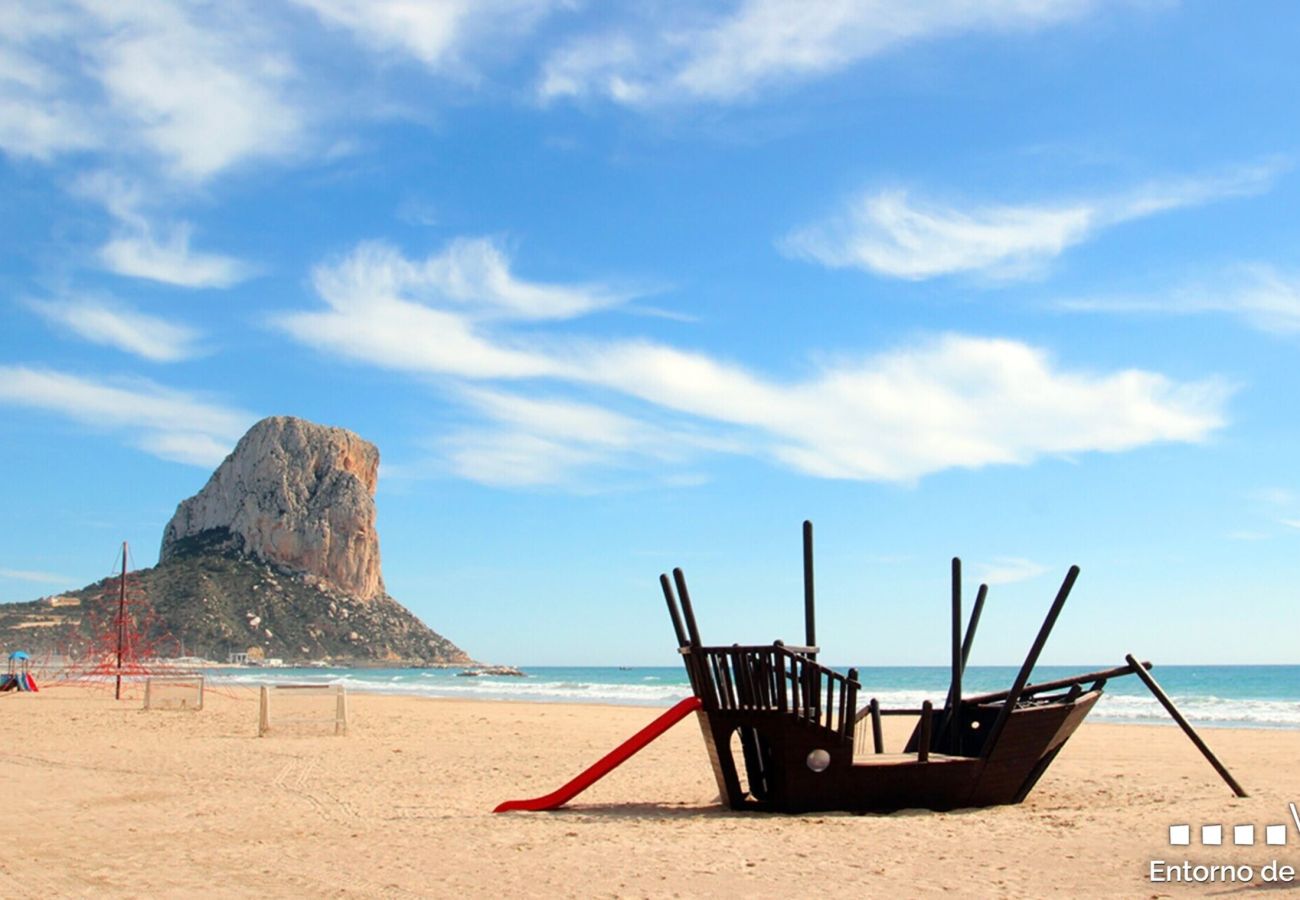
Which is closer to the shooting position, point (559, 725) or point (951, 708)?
point (951, 708)

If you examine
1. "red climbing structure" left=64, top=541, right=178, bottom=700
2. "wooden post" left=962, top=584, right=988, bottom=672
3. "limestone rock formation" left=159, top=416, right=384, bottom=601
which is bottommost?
"red climbing structure" left=64, top=541, right=178, bottom=700

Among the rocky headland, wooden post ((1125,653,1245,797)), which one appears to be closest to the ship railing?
wooden post ((1125,653,1245,797))

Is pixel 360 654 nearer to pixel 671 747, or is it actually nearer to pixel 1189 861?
pixel 671 747

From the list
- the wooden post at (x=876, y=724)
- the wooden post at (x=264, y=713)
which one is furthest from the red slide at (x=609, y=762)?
the wooden post at (x=264, y=713)

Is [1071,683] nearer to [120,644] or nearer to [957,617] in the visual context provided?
[957,617]

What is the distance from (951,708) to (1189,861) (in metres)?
4.25

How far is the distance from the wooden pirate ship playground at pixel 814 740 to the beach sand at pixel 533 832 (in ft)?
0.81

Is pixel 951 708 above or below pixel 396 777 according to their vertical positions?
above

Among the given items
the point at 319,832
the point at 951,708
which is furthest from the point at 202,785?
the point at 951,708

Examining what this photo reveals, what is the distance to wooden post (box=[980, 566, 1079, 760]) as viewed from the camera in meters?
10.5

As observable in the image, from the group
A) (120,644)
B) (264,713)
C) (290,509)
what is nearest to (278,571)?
(290,509)

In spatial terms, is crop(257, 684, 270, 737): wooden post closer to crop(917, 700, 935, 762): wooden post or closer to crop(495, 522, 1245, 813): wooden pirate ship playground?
crop(495, 522, 1245, 813): wooden pirate ship playground

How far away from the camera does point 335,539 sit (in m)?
110

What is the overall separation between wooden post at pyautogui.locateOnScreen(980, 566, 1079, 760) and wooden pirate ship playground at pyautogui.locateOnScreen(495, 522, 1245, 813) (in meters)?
0.01
